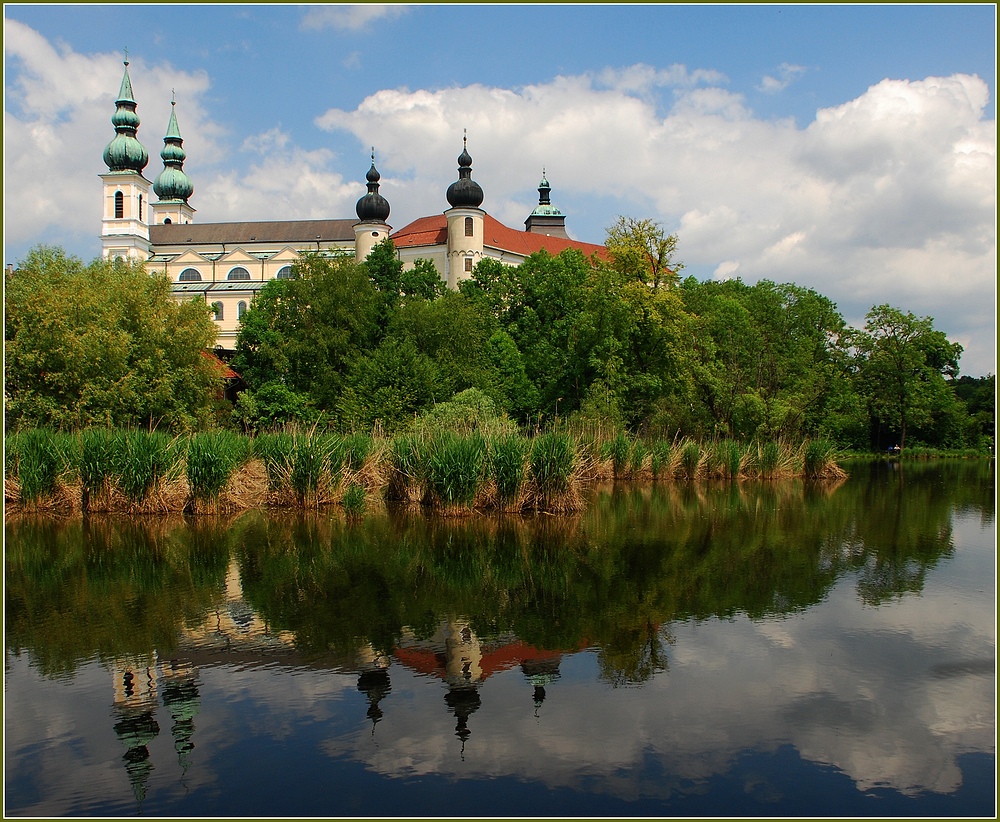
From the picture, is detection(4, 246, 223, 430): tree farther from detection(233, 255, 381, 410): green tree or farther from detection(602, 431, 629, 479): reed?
detection(602, 431, 629, 479): reed

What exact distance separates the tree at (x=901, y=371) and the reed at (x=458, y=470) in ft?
123

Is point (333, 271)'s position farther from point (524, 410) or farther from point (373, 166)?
point (373, 166)

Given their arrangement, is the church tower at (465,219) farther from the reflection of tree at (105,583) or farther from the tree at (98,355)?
the reflection of tree at (105,583)

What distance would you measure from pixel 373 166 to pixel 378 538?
55.6m

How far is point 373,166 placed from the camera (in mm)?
63250

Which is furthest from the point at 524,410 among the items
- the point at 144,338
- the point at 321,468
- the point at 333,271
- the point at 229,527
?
the point at 229,527

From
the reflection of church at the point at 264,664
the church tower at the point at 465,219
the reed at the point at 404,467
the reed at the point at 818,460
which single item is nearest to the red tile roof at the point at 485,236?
the church tower at the point at 465,219

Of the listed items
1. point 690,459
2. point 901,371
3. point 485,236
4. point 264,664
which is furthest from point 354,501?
point 485,236

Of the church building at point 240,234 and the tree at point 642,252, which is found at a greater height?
the church building at point 240,234

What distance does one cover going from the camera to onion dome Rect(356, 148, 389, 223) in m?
63.2

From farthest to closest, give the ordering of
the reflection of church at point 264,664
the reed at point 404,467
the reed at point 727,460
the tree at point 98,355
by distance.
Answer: the reed at point 727,460 → the tree at point 98,355 → the reed at point 404,467 → the reflection of church at point 264,664

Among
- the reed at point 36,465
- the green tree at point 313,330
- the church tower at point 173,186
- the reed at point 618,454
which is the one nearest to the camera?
the reed at point 36,465

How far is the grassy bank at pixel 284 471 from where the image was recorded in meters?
14.5

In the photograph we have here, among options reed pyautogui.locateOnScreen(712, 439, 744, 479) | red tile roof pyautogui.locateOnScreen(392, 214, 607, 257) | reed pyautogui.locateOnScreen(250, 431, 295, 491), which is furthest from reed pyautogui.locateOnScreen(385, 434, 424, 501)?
red tile roof pyautogui.locateOnScreen(392, 214, 607, 257)
